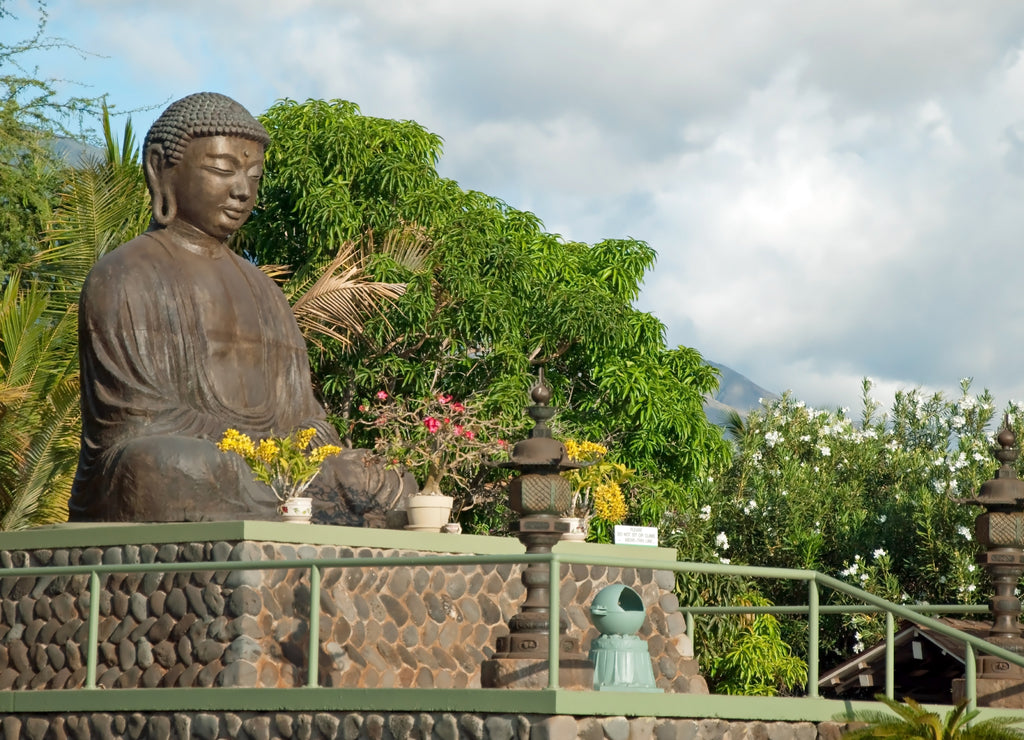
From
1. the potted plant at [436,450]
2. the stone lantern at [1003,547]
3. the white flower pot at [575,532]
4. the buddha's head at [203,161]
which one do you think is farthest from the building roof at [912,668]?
the buddha's head at [203,161]

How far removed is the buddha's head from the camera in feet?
49.0

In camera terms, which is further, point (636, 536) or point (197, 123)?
point (197, 123)

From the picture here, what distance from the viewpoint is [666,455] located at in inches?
872

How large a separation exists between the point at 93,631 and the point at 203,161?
4582 mm

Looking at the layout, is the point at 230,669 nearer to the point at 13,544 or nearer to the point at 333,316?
the point at 13,544

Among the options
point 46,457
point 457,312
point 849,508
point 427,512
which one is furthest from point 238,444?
point 849,508

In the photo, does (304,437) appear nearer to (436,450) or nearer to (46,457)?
(436,450)

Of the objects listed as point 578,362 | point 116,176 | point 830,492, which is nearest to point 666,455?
point 578,362

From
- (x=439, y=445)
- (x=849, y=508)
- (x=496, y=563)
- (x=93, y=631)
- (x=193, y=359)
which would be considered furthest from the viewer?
(x=849, y=508)

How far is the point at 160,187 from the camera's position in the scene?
15.1 m

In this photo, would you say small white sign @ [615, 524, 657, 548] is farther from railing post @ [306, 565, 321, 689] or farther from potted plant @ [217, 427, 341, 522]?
railing post @ [306, 565, 321, 689]

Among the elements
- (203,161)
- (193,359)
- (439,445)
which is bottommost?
(439,445)

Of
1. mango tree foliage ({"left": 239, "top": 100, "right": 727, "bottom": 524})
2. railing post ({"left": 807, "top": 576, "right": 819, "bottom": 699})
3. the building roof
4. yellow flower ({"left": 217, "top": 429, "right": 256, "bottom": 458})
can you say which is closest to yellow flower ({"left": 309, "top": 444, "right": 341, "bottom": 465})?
yellow flower ({"left": 217, "top": 429, "right": 256, "bottom": 458})

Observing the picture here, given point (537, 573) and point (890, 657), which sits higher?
point (537, 573)
